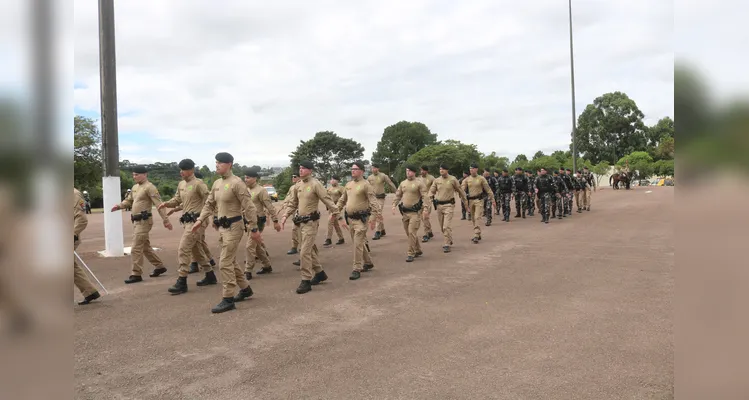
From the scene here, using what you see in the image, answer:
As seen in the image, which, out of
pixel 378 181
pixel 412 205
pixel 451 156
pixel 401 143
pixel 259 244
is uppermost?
pixel 401 143

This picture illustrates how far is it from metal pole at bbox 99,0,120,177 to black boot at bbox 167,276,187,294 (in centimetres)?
500

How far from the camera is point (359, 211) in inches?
323

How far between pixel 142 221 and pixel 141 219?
64mm

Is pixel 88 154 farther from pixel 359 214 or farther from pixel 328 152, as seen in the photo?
pixel 328 152

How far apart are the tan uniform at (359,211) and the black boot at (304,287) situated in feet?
3.71

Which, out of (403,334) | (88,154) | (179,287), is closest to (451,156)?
(88,154)

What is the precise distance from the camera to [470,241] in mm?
11641

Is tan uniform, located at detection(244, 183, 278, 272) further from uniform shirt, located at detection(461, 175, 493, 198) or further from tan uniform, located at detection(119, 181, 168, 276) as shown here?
uniform shirt, located at detection(461, 175, 493, 198)

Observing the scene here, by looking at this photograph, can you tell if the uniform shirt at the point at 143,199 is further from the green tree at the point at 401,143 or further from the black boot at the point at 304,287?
the green tree at the point at 401,143

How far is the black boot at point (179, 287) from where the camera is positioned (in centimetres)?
709

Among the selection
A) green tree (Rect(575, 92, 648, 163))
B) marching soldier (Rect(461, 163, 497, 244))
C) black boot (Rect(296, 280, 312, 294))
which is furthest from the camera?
green tree (Rect(575, 92, 648, 163))

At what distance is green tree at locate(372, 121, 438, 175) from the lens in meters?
77.6

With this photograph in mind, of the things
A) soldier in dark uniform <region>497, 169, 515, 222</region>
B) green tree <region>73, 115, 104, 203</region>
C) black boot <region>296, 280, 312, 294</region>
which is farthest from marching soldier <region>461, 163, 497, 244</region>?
green tree <region>73, 115, 104, 203</region>

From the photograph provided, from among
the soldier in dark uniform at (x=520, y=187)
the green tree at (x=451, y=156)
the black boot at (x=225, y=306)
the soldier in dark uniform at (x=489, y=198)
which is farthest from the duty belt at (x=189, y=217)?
the green tree at (x=451, y=156)
